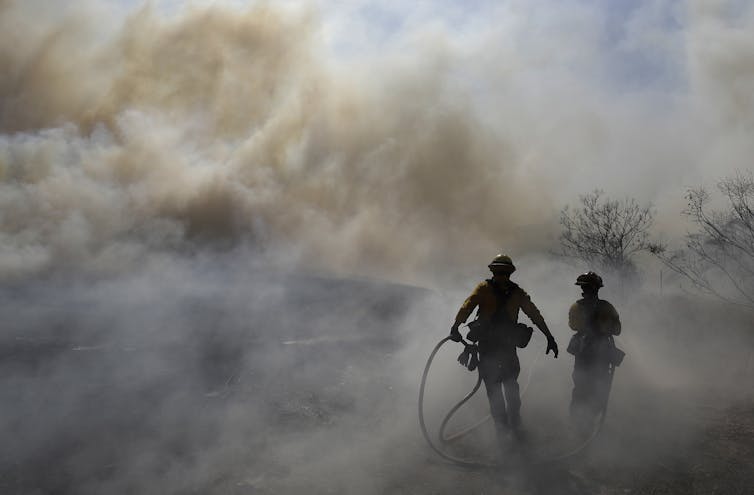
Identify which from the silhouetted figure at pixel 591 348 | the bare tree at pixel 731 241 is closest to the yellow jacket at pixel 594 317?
the silhouetted figure at pixel 591 348

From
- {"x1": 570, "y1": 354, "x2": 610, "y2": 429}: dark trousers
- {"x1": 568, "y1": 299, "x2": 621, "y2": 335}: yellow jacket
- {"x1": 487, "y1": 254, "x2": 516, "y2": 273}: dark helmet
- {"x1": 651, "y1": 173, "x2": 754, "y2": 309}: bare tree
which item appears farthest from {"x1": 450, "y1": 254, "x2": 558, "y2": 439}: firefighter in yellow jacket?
{"x1": 651, "y1": 173, "x2": 754, "y2": 309}: bare tree

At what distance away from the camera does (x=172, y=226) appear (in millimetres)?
16969

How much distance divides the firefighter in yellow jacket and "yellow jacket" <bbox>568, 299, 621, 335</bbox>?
1.84 feet

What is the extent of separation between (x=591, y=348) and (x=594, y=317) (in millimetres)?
336

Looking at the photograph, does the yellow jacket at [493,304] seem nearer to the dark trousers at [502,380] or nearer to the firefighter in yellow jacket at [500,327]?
the firefighter in yellow jacket at [500,327]

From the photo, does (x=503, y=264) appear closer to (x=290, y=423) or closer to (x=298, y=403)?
Answer: (x=290, y=423)

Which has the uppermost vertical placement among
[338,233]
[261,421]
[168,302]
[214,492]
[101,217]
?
[338,233]

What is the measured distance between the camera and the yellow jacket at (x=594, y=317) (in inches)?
198

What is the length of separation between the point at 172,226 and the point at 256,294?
643 centimetres

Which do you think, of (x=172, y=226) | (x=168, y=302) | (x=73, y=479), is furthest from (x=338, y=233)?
(x=73, y=479)

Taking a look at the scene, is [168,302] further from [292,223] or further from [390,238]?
[390,238]

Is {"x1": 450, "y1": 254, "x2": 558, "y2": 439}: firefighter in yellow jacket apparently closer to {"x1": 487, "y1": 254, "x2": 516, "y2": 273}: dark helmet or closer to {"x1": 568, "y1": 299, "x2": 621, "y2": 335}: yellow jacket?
{"x1": 487, "y1": 254, "x2": 516, "y2": 273}: dark helmet

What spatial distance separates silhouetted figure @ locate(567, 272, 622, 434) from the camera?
16.5 feet

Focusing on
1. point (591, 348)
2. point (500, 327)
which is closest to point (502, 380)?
point (500, 327)
